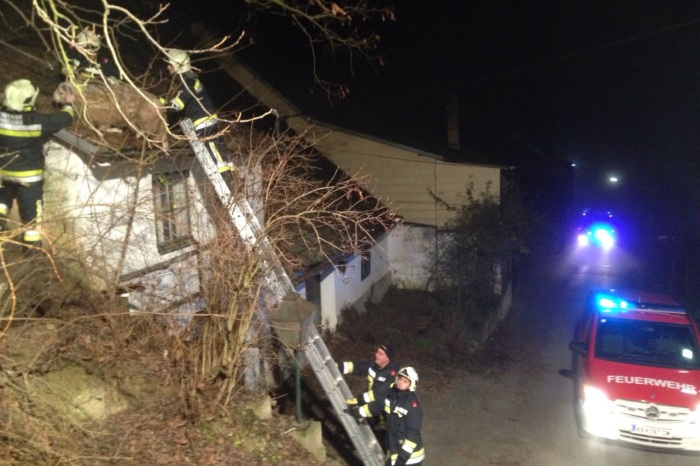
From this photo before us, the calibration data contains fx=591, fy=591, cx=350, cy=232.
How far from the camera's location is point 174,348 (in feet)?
21.8

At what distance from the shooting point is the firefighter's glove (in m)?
→ 7.36

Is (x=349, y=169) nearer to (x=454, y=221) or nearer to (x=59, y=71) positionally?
(x=454, y=221)

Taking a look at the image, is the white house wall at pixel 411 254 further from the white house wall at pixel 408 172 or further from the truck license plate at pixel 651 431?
the truck license plate at pixel 651 431

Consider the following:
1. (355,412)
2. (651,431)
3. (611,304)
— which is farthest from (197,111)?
(651,431)

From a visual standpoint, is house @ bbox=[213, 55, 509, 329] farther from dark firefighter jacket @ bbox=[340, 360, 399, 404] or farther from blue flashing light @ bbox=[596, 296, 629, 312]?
dark firefighter jacket @ bbox=[340, 360, 399, 404]

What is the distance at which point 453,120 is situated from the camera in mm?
20734

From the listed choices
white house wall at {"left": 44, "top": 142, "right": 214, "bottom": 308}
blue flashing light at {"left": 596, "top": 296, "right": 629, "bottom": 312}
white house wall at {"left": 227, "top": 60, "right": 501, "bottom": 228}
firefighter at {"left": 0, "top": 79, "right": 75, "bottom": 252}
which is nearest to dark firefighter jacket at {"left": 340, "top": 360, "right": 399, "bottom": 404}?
white house wall at {"left": 44, "top": 142, "right": 214, "bottom": 308}

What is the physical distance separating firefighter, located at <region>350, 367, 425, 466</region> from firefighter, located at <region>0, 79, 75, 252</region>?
4.32 meters

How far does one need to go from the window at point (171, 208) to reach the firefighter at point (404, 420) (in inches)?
136

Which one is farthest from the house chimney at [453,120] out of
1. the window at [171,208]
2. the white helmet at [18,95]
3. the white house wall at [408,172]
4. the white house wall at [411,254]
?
the white helmet at [18,95]

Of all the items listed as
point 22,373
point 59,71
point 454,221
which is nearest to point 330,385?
point 22,373

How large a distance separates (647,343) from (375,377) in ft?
16.8

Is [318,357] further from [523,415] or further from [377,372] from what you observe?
[523,415]

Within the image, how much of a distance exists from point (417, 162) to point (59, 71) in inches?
485
